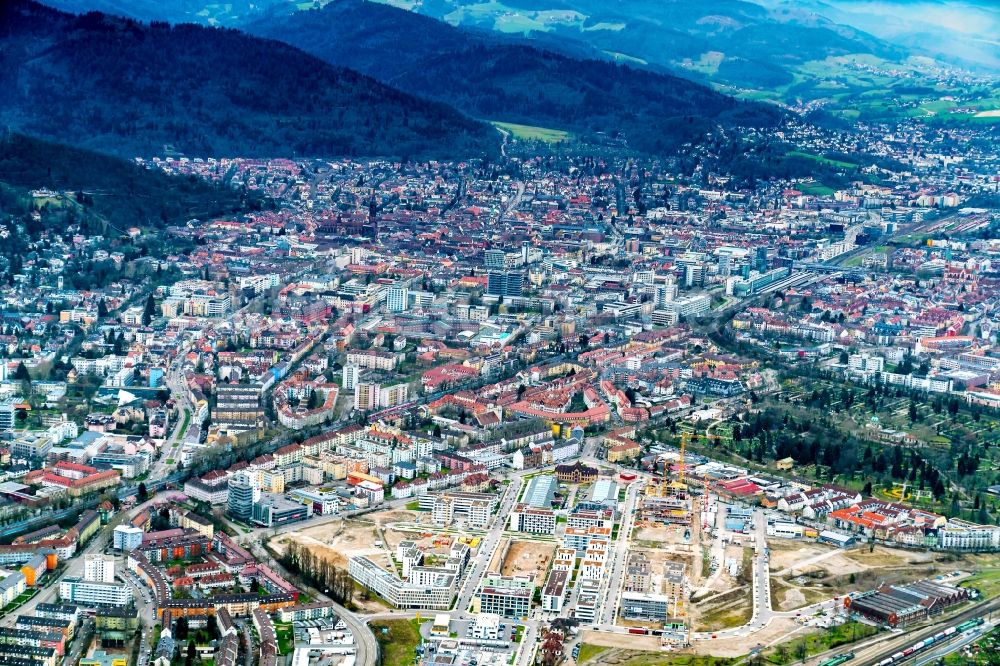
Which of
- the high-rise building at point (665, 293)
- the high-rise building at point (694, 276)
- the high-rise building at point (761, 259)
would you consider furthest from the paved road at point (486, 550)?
the high-rise building at point (761, 259)

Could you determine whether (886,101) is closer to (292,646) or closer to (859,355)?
(859,355)

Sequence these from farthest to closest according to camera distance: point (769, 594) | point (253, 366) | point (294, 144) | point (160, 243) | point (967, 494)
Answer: point (294, 144), point (160, 243), point (253, 366), point (967, 494), point (769, 594)

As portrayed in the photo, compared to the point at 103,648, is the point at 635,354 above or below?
above

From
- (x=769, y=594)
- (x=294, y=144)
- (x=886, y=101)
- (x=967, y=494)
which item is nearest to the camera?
(x=769, y=594)

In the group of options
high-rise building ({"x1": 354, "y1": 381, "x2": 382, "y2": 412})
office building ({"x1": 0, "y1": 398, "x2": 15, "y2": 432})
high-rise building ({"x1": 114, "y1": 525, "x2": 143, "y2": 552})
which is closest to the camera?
high-rise building ({"x1": 114, "y1": 525, "x2": 143, "y2": 552})

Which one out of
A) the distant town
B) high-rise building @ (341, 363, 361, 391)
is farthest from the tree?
high-rise building @ (341, 363, 361, 391)

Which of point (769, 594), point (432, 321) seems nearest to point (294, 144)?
point (432, 321)

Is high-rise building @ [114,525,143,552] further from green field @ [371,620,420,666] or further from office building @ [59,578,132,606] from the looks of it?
green field @ [371,620,420,666]
